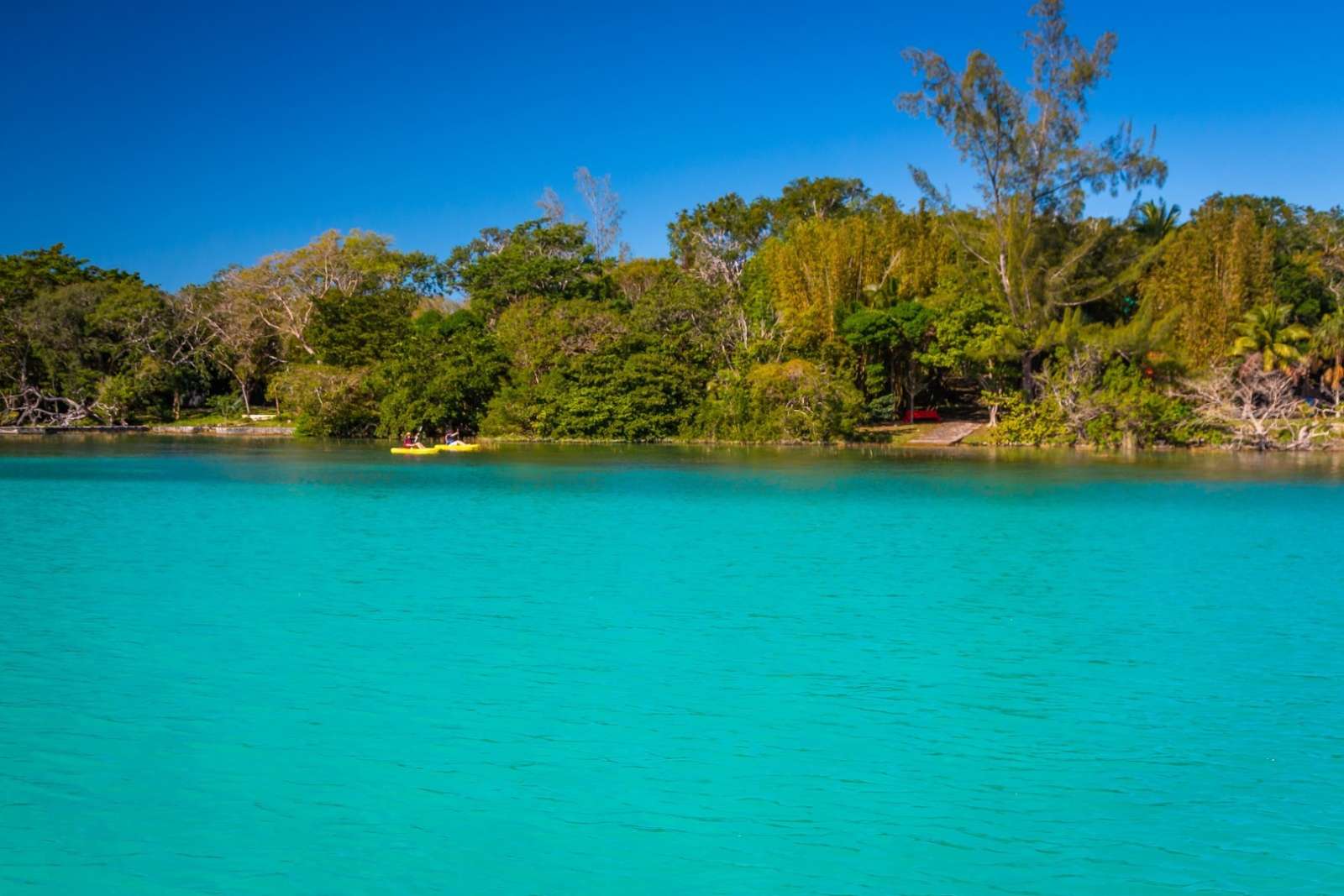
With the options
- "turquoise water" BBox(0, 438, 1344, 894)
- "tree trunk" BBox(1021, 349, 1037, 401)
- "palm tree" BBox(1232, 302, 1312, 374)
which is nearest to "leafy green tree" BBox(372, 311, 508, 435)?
"tree trunk" BBox(1021, 349, 1037, 401)

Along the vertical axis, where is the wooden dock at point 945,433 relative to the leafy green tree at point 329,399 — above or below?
below

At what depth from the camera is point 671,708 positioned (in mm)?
8672

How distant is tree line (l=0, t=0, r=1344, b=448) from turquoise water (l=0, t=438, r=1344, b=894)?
800 inches

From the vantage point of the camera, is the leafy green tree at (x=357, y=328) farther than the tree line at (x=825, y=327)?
Yes

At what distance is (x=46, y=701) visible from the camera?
8664mm

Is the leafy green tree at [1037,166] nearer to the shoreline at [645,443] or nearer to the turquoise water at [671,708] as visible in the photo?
the shoreline at [645,443]

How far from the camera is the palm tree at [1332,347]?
3662 centimetres

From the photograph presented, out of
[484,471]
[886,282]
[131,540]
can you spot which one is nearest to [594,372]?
[886,282]

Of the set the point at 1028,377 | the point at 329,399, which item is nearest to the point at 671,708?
the point at 1028,377

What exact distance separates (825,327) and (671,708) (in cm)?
3509

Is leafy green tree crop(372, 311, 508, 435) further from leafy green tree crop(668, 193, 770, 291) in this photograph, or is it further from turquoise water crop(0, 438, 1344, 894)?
turquoise water crop(0, 438, 1344, 894)

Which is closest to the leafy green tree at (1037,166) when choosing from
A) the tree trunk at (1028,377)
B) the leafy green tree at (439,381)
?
the tree trunk at (1028,377)

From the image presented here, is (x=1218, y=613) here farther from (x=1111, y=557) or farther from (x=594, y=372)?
(x=594, y=372)

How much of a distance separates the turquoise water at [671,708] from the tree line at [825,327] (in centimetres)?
2032
